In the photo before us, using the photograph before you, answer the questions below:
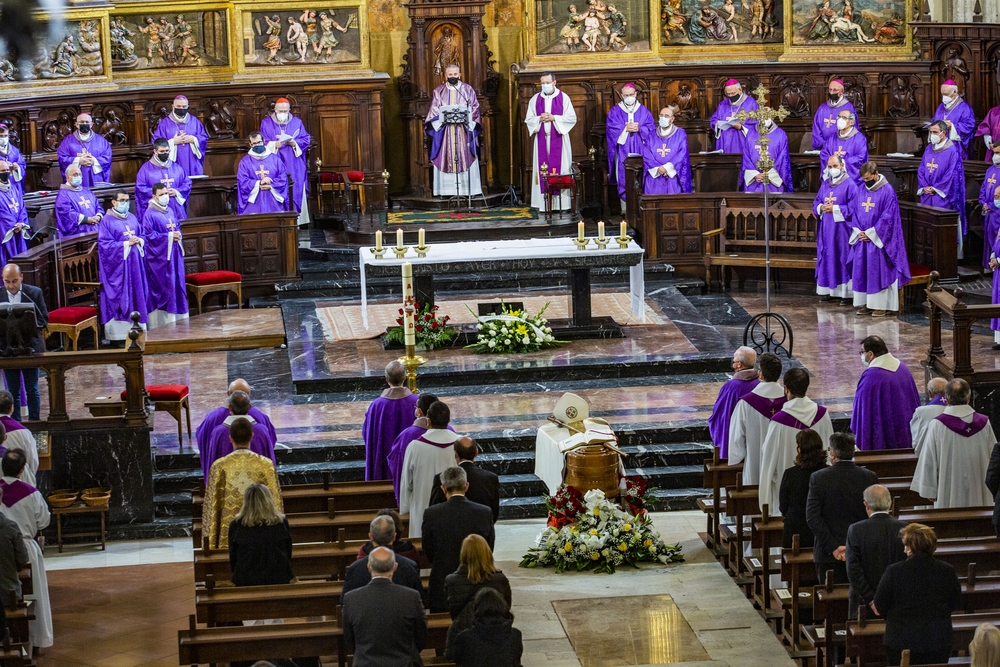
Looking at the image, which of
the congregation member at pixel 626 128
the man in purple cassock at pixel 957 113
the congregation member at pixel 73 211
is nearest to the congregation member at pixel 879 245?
the man in purple cassock at pixel 957 113

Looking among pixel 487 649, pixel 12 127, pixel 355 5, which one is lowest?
pixel 487 649

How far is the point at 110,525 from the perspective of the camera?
1117 centimetres

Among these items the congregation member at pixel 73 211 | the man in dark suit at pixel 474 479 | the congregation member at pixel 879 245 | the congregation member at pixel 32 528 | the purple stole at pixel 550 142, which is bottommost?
the congregation member at pixel 32 528

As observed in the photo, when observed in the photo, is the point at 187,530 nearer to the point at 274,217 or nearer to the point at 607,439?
the point at 607,439

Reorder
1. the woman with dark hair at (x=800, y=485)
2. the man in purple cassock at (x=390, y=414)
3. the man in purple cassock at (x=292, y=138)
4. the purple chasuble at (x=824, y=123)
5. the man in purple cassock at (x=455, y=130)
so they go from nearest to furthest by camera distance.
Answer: the woman with dark hair at (x=800, y=485) → the man in purple cassock at (x=390, y=414) → the purple chasuble at (x=824, y=123) → the man in purple cassock at (x=292, y=138) → the man in purple cassock at (x=455, y=130)

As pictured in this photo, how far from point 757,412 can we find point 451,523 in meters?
2.90

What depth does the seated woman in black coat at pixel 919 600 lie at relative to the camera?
6223mm

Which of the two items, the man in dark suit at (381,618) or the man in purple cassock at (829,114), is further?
the man in purple cassock at (829,114)

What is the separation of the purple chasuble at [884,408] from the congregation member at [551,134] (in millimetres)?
10393

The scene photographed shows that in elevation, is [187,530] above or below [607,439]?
below

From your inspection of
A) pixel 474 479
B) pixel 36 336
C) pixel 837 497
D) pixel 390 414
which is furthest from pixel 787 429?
→ pixel 36 336

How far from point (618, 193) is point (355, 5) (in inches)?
190

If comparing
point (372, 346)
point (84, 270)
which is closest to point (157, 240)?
point (84, 270)

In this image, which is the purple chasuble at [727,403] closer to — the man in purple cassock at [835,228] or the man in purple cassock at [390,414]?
the man in purple cassock at [390,414]
